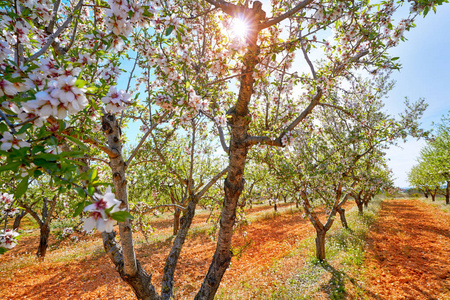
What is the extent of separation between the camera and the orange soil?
6.93 metres

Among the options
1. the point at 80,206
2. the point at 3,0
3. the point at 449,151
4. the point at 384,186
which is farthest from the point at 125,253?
the point at 449,151

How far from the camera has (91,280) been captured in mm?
9539

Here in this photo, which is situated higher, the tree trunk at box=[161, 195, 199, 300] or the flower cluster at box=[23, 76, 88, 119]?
the flower cluster at box=[23, 76, 88, 119]

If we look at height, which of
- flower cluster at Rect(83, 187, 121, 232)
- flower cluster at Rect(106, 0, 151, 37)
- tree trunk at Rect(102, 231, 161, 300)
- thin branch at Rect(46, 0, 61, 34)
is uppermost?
thin branch at Rect(46, 0, 61, 34)

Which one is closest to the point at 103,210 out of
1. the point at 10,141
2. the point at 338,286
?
the point at 10,141

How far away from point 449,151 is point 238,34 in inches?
1034

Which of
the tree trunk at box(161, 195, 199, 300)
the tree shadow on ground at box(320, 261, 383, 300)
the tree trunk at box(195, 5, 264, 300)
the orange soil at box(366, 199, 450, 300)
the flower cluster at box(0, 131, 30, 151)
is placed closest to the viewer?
the flower cluster at box(0, 131, 30, 151)

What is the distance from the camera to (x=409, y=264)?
8977 millimetres

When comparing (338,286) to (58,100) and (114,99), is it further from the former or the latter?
(58,100)

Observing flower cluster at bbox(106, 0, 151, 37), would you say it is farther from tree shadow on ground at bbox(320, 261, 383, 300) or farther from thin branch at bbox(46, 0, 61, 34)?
tree shadow on ground at bbox(320, 261, 383, 300)

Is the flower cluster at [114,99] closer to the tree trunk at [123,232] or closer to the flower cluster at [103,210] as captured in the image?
the flower cluster at [103,210]

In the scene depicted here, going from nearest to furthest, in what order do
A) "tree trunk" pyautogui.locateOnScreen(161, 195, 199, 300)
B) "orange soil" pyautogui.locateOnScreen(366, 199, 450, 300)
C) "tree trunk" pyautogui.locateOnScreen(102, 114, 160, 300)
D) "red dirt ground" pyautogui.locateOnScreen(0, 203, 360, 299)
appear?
"tree trunk" pyautogui.locateOnScreen(102, 114, 160, 300), "tree trunk" pyautogui.locateOnScreen(161, 195, 199, 300), "orange soil" pyautogui.locateOnScreen(366, 199, 450, 300), "red dirt ground" pyautogui.locateOnScreen(0, 203, 360, 299)

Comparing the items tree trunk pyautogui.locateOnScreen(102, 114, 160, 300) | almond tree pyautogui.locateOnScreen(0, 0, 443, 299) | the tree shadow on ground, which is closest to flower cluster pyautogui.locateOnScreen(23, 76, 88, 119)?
Result: almond tree pyautogui.locateOnScreen(0, 0, 443, 299)

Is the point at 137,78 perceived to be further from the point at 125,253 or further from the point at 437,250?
the point at 437,250
